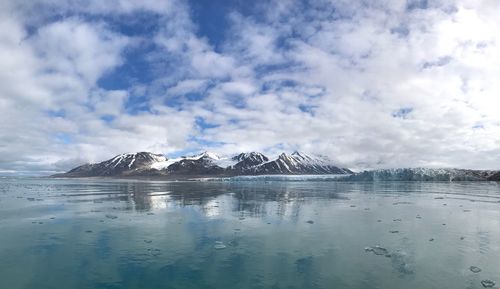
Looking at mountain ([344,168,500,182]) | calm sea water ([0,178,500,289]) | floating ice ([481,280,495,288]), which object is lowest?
floating ice ([481,280,495,288])

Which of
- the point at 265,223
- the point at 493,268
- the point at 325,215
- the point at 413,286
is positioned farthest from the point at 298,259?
the point at 325,215

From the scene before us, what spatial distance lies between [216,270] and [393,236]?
945 cm

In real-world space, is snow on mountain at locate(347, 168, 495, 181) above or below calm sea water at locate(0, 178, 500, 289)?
above

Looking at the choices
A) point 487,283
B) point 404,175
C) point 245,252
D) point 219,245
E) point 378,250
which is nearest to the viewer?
point 487,283

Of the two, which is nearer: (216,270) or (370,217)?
(216,270)

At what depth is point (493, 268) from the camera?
39.0ft

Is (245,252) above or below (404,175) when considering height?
below

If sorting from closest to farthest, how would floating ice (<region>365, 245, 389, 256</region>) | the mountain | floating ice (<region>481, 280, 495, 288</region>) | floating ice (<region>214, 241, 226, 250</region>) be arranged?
floating ice (<region>481, 280, 495, 288</region>) → floating ice (<region>365, 245, 389, 256</region>) → floating ice (<region>214, 241, 226, 250</region>) → the mountain

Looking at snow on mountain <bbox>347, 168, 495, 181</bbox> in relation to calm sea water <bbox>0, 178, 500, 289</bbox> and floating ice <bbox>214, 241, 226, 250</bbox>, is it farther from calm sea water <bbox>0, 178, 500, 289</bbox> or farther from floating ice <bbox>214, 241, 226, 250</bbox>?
floating ice <bbox>214, 241, 226, 250</bbox>

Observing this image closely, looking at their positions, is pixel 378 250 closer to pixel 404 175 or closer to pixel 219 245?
pixel 219 245

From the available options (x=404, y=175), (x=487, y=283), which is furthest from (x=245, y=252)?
(x=404, y=175)

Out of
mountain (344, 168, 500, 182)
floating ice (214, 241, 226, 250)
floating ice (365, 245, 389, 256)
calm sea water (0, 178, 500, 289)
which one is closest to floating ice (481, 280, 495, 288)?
calm sea water (0, 178, 500, 289)

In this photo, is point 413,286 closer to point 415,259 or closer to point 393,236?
point 415,259

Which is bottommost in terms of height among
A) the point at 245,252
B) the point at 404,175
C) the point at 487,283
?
the point at 487,283
